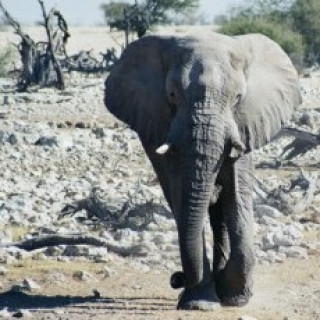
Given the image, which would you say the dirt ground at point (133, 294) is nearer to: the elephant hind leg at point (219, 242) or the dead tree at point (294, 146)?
the elephant hind leg at point (219, 242)

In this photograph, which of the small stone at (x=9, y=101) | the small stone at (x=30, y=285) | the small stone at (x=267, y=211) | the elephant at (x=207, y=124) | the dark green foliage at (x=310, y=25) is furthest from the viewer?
the dark green foliage at (x=310, y=25)

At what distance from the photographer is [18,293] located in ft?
26.1

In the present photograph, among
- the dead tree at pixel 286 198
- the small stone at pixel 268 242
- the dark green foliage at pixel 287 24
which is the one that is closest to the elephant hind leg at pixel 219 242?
the small stone at pixel 268 242

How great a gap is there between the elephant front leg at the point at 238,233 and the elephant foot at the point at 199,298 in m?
0.19

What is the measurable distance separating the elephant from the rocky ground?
0.33 m

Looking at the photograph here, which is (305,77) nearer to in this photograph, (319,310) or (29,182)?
(29,182)

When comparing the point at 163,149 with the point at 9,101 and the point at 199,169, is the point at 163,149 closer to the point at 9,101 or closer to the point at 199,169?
the point at 199,169

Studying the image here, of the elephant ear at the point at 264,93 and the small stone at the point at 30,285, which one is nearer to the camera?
the elephant ear at the point at 264,93

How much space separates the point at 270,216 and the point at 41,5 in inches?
639

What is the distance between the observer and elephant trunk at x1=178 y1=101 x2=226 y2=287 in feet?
21.6

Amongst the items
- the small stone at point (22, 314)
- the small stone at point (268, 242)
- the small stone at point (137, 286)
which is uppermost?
the small stone at point (22, 314)

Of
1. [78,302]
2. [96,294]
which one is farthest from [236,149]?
[96,294]

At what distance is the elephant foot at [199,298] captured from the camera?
7004 mm

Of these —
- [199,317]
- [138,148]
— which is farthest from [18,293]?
[138,148]
